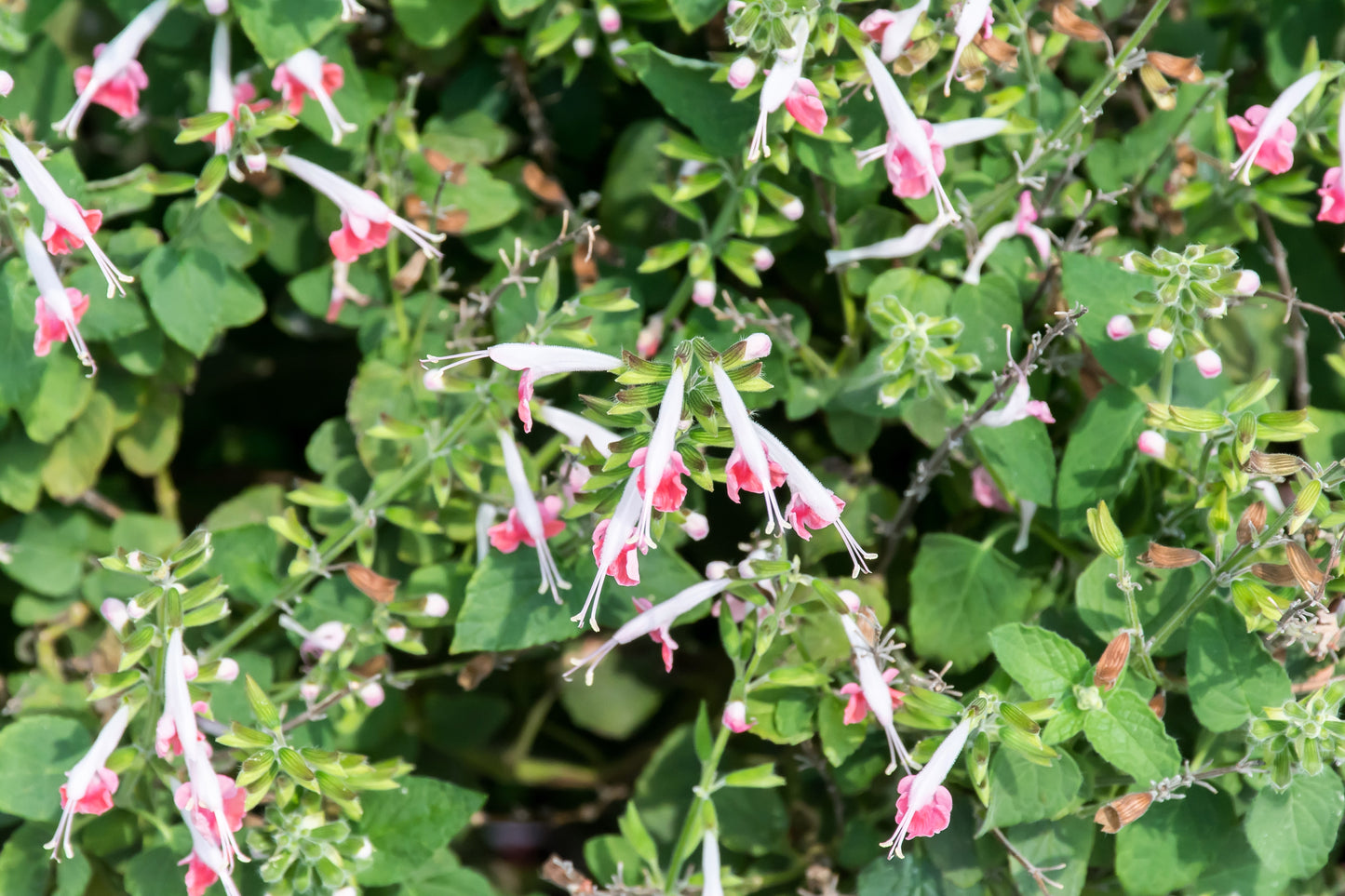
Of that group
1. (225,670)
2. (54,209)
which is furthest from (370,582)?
(54,209)

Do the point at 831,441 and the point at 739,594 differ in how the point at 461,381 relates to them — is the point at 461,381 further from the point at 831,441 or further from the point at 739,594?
the point at 831,441

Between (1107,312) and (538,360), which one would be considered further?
(1107,312)

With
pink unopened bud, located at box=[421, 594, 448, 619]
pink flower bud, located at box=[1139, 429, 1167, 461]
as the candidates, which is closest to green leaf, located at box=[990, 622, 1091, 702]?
pink flower bud, located at box=[1139, 429, 1167, 461]

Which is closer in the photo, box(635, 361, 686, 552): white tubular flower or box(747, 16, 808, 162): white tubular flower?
box(635, 361, 686, 552): white tubular flower

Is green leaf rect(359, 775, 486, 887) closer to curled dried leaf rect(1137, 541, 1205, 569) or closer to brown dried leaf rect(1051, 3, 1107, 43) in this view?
curled dried leaf rect(1137, 541, 1205, 569)

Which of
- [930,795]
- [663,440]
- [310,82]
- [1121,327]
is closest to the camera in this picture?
[663,440]

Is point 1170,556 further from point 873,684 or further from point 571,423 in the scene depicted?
point 571,423

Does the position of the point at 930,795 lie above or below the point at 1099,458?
below
